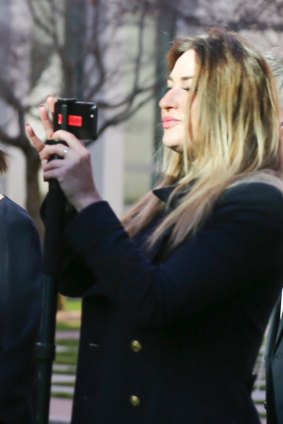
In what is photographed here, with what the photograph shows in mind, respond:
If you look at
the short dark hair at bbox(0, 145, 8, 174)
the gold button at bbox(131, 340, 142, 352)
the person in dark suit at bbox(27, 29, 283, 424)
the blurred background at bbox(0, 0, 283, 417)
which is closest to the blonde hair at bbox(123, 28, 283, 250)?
the person in dark suit at bbox(27, 29, 283, 424)

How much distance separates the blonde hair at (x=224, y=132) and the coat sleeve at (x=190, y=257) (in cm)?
4

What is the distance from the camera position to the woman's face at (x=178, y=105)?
9.66 feet

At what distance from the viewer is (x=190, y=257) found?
2.74m

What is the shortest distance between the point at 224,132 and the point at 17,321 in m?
1.00

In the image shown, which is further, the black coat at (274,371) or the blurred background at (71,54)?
the blurred background at (71,54)

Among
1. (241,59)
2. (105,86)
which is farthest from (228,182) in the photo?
(105,86)

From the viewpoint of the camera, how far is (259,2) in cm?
1058

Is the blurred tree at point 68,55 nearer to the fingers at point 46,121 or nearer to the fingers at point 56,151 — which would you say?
the fingers at point 46,121

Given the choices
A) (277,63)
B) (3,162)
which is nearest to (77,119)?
(3,162)

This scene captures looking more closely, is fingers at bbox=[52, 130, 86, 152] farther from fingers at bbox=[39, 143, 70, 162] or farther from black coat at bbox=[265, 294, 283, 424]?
black coat at bbox=[265, 294, 283, 424]

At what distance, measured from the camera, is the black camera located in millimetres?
2766

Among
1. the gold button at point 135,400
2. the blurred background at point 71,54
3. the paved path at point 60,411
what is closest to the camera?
the gold button at point 135,400

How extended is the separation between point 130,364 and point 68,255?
296 mm

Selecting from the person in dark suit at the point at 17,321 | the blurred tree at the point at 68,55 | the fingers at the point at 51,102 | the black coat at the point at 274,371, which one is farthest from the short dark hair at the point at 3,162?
the blurred tree at the point at 68,55
